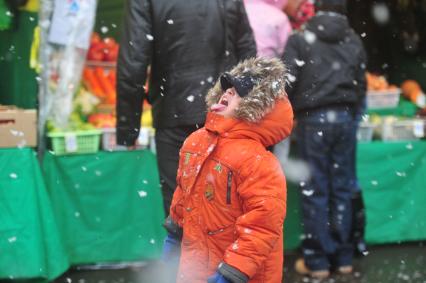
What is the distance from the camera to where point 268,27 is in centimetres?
519

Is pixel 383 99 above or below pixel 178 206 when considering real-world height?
below

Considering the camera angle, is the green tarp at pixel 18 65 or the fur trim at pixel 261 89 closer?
the fur trim at pixel 261 89

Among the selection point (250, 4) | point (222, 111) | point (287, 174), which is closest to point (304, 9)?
point (250, 4)

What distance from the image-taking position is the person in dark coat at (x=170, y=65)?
3943 mm

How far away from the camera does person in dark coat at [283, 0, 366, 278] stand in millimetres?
4961

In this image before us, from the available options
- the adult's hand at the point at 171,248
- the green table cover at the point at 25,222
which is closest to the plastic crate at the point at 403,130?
the green table cover at the point at 25,222

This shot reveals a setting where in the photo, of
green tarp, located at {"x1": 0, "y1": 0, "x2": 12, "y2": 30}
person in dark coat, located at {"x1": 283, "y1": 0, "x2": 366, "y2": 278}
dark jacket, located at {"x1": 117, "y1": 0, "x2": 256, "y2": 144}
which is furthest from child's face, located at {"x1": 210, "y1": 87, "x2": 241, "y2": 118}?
green tarp, located at {"x1": 0, "y1": 0, "x2": 12, "y2": 30}

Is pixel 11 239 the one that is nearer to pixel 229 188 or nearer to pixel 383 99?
pixel 229 188

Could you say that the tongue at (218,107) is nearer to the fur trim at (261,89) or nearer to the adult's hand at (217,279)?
the fur trim at (261,89)

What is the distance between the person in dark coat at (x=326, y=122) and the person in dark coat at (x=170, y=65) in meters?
1.00

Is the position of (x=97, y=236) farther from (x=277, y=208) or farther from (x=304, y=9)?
(x=277, y=208)

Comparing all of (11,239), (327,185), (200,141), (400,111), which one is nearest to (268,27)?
(327,185)

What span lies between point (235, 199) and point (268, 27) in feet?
9.46

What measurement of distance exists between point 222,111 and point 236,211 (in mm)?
364
